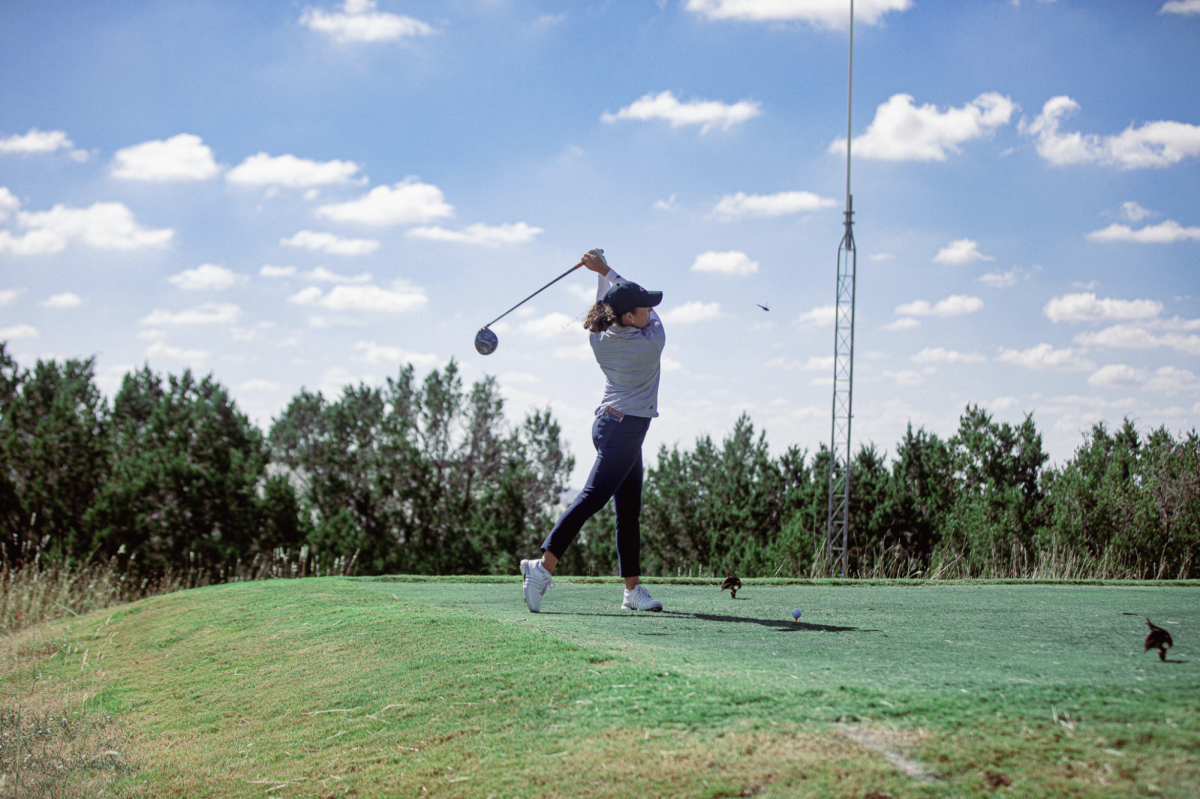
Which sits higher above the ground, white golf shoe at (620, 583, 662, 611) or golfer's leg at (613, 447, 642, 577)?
golfer's leg at (613, 447, 642, 577)

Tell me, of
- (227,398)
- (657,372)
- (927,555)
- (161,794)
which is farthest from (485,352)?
(227,398)

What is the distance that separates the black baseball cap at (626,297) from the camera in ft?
19.4

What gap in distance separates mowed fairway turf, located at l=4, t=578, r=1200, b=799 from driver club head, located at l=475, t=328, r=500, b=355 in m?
2.13

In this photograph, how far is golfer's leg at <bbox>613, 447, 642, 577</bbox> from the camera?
20.6ft

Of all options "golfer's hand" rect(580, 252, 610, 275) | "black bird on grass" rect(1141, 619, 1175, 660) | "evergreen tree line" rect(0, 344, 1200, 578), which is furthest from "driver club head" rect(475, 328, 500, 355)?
"evergreen tree line" rect(0, 344, 1200, 578)

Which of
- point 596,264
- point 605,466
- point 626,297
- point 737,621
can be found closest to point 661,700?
point 737,621

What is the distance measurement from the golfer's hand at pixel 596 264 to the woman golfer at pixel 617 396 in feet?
0.65

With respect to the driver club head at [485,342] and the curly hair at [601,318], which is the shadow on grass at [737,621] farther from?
the driver club head at [485,342]

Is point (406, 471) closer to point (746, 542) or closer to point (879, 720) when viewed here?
point (746, 542)

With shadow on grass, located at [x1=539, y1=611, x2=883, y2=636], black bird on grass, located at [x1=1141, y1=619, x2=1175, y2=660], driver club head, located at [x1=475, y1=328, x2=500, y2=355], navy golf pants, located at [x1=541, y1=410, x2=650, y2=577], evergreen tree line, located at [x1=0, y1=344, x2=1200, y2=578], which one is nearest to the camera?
black bird on grass, located at [x1=1141, y1=619, x2=1175, y2=660]

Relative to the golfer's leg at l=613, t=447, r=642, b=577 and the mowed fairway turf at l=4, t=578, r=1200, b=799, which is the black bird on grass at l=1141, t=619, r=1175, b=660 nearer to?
the mowed fairway turf at l=4, t=578, r=1200, b=799

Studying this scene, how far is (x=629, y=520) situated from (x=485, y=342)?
7.42ft

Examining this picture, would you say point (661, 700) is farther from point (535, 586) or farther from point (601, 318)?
point (601, 318)

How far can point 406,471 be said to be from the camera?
2650 centimetres
